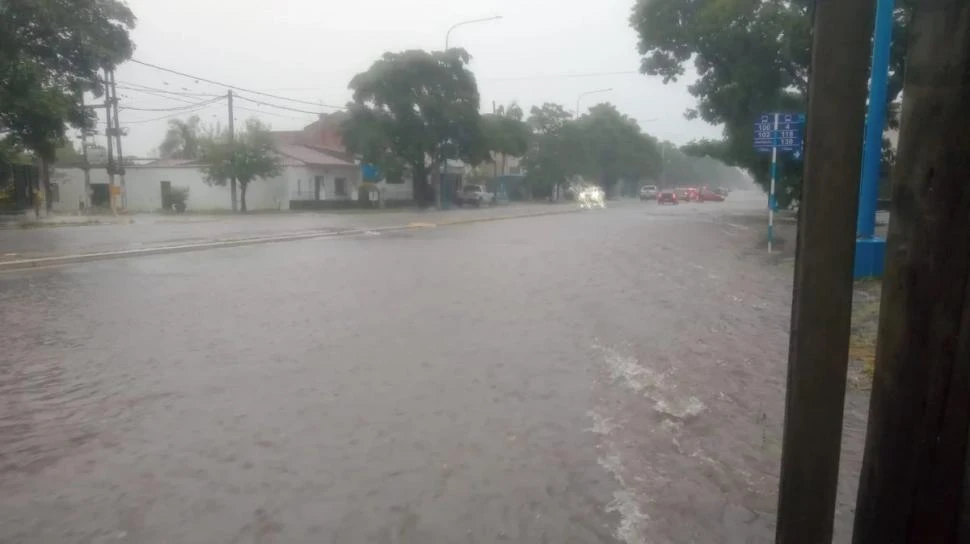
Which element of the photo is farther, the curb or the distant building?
the distant building

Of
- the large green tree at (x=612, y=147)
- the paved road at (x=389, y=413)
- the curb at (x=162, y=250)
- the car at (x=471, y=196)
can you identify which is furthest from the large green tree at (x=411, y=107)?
the paved road at (x=389, y=413)

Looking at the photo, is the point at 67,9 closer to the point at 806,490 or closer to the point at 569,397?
the point at 569,397

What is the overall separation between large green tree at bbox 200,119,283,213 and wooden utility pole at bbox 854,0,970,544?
4488 centimetres

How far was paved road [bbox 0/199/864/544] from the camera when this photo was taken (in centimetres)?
425

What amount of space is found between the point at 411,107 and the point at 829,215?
47.3 m

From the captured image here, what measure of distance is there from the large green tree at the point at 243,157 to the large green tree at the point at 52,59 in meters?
15.1

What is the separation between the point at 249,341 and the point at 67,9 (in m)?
22.4

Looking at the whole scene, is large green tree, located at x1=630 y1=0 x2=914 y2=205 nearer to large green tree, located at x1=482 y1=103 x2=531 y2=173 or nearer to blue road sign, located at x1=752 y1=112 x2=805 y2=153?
blue road sign, located at x1=752 y1=112 x2=805 y2=153

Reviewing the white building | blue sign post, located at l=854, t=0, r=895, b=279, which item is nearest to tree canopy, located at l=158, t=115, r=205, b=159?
the white building

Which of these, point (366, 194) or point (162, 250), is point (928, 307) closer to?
point (162, 250)

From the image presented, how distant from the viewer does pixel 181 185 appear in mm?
50375

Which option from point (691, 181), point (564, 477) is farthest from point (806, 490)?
point (691, 181)

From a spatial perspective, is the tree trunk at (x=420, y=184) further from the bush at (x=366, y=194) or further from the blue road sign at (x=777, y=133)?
the blue road sign at (x=777, y=133)

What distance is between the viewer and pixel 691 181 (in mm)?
147125
